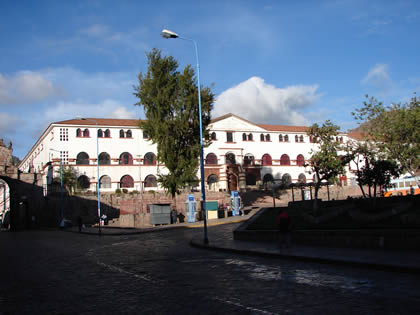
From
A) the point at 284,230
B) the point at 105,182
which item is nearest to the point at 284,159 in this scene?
the point at 105,182

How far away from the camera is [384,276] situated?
8.65 metres

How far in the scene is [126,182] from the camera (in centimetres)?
5694

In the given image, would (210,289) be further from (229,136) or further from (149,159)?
(229,136)

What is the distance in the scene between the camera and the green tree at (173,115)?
38.8 m

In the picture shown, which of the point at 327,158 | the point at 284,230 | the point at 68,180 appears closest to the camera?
the point at 284,230

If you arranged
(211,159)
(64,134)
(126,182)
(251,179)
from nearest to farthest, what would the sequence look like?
(64,134), (126,182), (211,159), (251,179)

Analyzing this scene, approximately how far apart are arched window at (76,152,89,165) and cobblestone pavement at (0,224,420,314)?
1762 inches

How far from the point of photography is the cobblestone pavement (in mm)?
6254

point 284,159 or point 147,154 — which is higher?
point 147,154

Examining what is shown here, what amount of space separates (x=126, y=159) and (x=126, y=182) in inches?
136

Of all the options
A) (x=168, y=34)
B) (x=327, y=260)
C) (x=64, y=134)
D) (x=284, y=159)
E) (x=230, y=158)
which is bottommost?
(x=327, y=260)

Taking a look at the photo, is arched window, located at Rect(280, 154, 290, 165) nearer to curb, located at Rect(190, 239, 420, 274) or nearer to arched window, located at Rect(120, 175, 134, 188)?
arched window, located at Rect(120, 175, 134, 188)

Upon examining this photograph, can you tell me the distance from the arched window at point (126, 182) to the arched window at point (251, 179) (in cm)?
1885

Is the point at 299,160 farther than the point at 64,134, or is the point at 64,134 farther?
the point at 299,160
